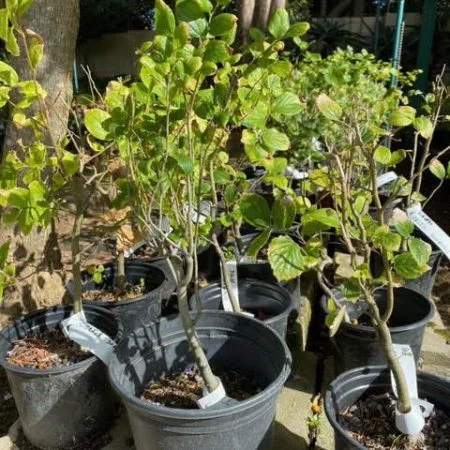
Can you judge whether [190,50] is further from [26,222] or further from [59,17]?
[59,17]

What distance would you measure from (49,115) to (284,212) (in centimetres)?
136

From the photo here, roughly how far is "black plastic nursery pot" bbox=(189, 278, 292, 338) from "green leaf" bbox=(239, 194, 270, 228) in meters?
0.90

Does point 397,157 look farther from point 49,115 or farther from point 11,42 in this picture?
point 49,115

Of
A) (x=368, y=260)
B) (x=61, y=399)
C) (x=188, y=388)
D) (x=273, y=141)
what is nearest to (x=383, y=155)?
(x=368, y=260)

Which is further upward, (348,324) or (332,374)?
(348,324)

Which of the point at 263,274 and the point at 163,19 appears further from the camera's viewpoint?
the point at 263,274

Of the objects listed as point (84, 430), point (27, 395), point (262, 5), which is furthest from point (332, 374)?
point (262, 5)

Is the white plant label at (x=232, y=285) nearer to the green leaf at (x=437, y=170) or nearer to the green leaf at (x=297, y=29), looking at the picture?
the green leaf at (x=437, y=170)

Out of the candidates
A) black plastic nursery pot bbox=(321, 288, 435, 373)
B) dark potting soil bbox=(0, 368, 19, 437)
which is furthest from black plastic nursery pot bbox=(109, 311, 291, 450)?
dark potting soil bbox=(0, 368, 19, 437)

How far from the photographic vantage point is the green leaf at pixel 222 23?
0.88 metres

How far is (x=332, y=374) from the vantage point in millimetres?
1928

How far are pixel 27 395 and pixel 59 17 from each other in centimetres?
137

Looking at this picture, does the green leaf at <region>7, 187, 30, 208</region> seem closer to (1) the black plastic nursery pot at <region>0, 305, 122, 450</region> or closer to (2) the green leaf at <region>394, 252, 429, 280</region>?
(1) the black plastic nursery pot at <region>0, 305, 122, 450</region>

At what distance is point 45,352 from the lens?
1657 mm
